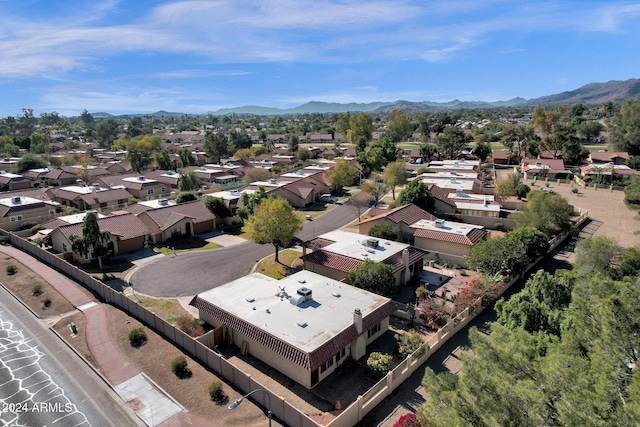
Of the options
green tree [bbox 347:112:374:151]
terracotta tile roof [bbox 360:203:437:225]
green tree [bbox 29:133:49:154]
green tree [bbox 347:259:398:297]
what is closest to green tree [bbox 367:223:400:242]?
terracotta tile roof [bbox 360:203:437:225]

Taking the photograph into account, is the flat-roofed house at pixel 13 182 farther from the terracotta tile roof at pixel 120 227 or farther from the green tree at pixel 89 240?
the green tree at pixel 89 240

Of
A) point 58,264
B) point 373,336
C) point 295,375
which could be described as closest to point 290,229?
point 373,336

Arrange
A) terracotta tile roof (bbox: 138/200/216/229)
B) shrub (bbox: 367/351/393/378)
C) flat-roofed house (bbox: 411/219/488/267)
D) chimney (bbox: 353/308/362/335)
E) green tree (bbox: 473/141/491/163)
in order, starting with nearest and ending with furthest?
shrub (bbox: 367/351/393/378) → chimney (bbox: 353/308/362/335) → flat-roofed house (bbox: 411/219/488/267) → terracotta tile roof (bbox: 138/200/216/229) → green tree (bbox: 473/141/491/163)

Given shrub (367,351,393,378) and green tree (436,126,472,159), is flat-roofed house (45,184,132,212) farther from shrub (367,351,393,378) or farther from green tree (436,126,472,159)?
green tree (436,126,472,159)

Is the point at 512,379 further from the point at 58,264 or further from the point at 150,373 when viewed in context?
the point at 58,264

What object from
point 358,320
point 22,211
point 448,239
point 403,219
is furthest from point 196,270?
point 22,211

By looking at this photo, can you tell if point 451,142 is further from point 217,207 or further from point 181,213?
point 181,213

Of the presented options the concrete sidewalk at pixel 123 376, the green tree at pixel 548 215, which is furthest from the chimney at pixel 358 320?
the green tree at pixel 548 215
